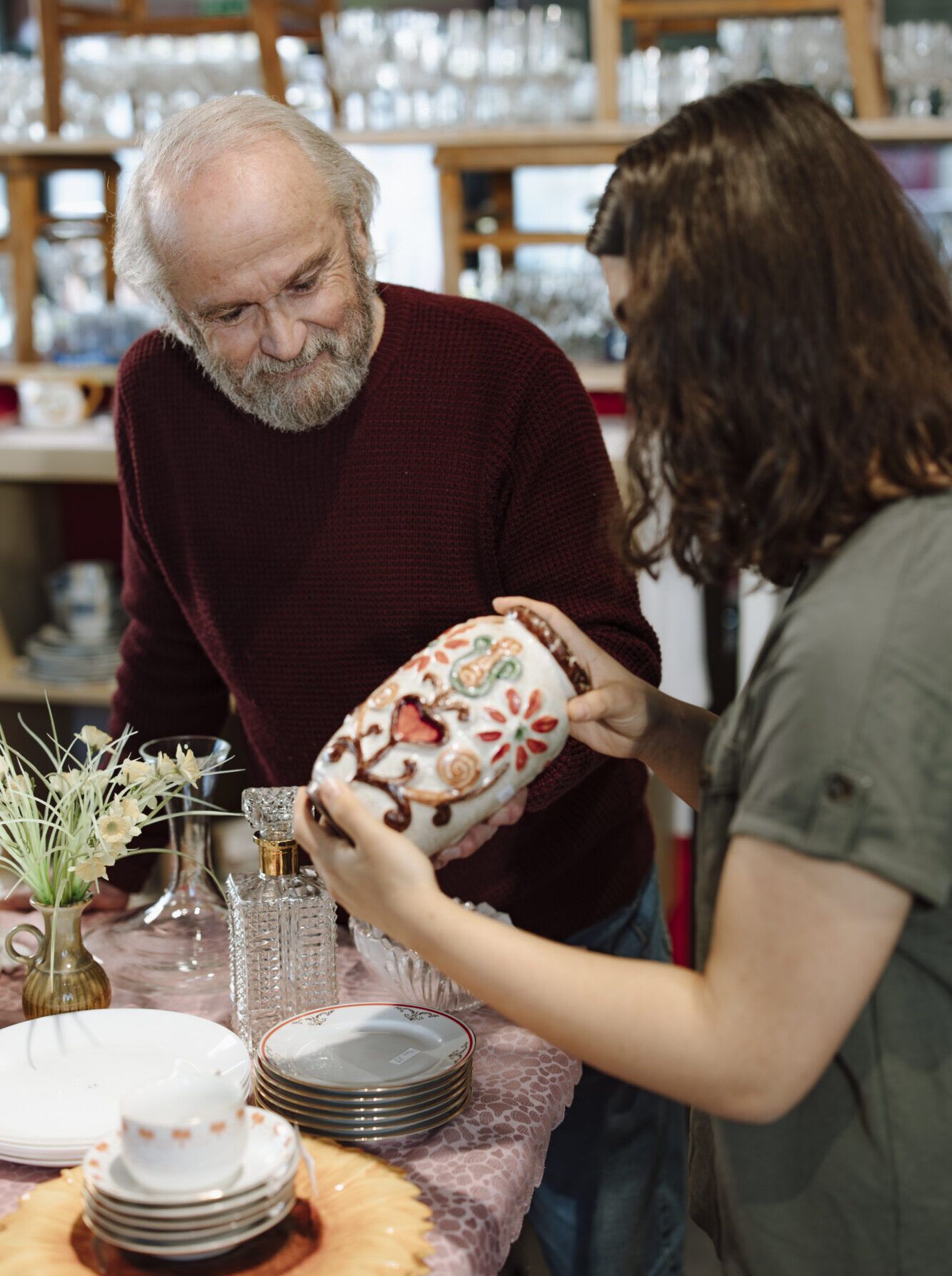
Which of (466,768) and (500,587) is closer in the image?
(466,768)

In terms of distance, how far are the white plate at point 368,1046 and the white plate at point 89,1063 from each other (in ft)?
0.16

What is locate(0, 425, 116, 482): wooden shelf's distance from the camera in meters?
3.11

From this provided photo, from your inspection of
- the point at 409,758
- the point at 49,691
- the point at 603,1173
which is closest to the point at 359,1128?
the point at 409,758

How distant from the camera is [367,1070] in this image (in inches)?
48.9

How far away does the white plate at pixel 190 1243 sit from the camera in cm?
97

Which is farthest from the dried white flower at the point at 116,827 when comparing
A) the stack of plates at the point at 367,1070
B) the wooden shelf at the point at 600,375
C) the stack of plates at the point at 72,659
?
the wooden shelf at the point at 600,375

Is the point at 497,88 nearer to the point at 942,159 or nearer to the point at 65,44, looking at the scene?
the point at 65,44

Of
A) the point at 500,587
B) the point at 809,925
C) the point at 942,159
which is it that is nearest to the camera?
the point at 809,925

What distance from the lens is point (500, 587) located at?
5.57 feet

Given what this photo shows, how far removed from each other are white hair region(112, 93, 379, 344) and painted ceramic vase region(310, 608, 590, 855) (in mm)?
708

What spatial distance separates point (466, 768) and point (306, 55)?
2.86m

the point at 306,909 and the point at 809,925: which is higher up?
the point at 809,925

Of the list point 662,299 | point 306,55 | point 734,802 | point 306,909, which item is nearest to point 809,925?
point 734,802

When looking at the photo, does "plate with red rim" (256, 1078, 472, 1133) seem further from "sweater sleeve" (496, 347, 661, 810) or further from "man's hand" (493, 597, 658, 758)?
"sweater sleeve" (496, 347, 661, 810)
